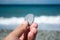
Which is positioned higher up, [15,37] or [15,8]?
[15,8]

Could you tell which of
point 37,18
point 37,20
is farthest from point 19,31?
point 37,18

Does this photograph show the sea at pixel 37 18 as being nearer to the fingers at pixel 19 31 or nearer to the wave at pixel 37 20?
the wave at pixel 37 20

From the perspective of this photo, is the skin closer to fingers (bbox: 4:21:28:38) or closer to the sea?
fingers (bbox: 4:21:28:38)

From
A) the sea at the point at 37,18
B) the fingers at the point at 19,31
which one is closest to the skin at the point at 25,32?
the fingers at the point at 19,31

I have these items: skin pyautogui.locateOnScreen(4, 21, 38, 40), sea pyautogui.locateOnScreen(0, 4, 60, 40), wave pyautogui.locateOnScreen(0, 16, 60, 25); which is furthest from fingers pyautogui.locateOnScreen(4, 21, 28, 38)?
wave pyautogui.locateOnScreen(0, 16, 60, 25)

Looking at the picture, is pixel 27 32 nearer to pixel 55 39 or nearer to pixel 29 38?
pixel 29 38

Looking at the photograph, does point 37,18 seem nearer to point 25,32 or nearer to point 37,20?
point 37,20

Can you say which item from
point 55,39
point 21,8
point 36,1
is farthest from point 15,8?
point 55,39

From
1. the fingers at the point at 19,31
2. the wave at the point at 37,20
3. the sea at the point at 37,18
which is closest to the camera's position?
the fingers at the point at 19,31
